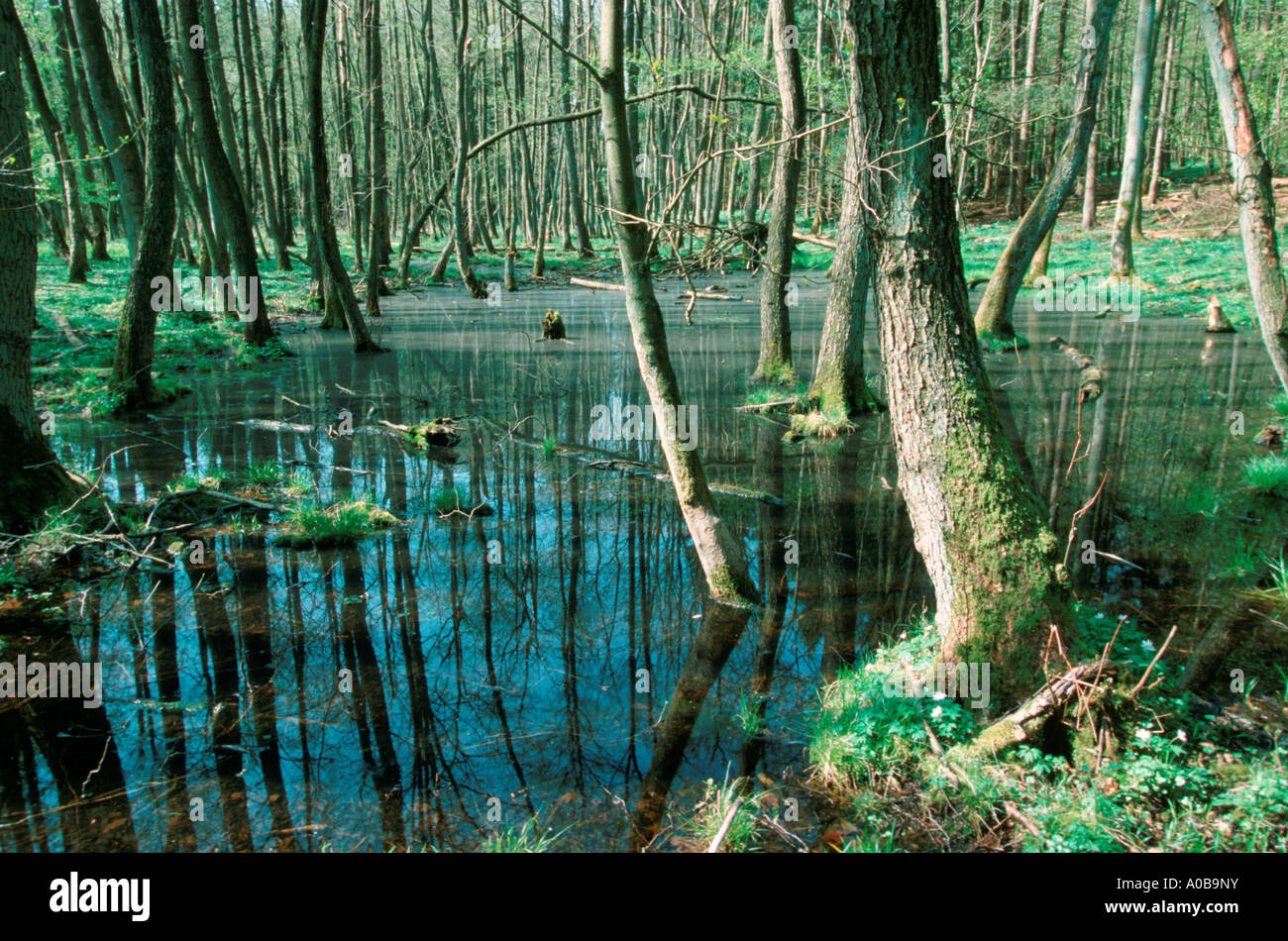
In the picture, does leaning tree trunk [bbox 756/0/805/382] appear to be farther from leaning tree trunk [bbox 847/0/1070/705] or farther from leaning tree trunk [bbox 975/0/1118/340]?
leaning tree trunk [bbox 847/0/1070/705]

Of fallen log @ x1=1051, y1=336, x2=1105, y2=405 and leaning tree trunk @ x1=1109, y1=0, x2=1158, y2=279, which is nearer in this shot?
fallen log @ x1=1051, y1=336, x2=1105, y2=405

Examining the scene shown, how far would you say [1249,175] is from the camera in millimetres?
6453

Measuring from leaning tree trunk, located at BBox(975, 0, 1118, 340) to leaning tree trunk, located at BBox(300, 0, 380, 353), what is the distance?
11.4m

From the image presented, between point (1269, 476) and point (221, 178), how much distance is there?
1587 cm

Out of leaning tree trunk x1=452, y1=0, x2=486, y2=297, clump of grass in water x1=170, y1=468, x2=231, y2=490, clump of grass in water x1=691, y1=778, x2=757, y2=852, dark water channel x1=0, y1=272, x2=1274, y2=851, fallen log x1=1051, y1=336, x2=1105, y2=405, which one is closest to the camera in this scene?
clump of grass in water x1=691, y1=778, x2=757, y2=852

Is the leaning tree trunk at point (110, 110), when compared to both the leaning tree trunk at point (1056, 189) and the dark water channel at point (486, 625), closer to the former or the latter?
the dark water channel at point (486, 625)

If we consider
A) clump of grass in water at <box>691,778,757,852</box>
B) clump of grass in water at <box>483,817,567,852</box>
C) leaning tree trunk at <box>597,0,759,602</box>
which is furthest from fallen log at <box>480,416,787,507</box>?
clump of grass in water at <box>483,817,567,852</box>

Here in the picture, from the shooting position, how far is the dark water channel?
4.25 m

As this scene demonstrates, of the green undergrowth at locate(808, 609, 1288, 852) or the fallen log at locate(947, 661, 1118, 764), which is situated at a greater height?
the fallen log at locate(947, 661, 1118, 764)

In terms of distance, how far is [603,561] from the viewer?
726 centimetres

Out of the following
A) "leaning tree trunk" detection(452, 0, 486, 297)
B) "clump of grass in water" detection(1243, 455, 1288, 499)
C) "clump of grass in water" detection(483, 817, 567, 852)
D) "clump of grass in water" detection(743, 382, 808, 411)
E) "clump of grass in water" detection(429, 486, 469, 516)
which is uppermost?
"leaning tree trunk" detection(452, 0, 486, 297)

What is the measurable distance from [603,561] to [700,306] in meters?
18.0

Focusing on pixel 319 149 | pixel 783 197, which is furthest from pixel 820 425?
pixel 319 149

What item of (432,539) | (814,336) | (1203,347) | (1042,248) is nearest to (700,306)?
(814,336)
